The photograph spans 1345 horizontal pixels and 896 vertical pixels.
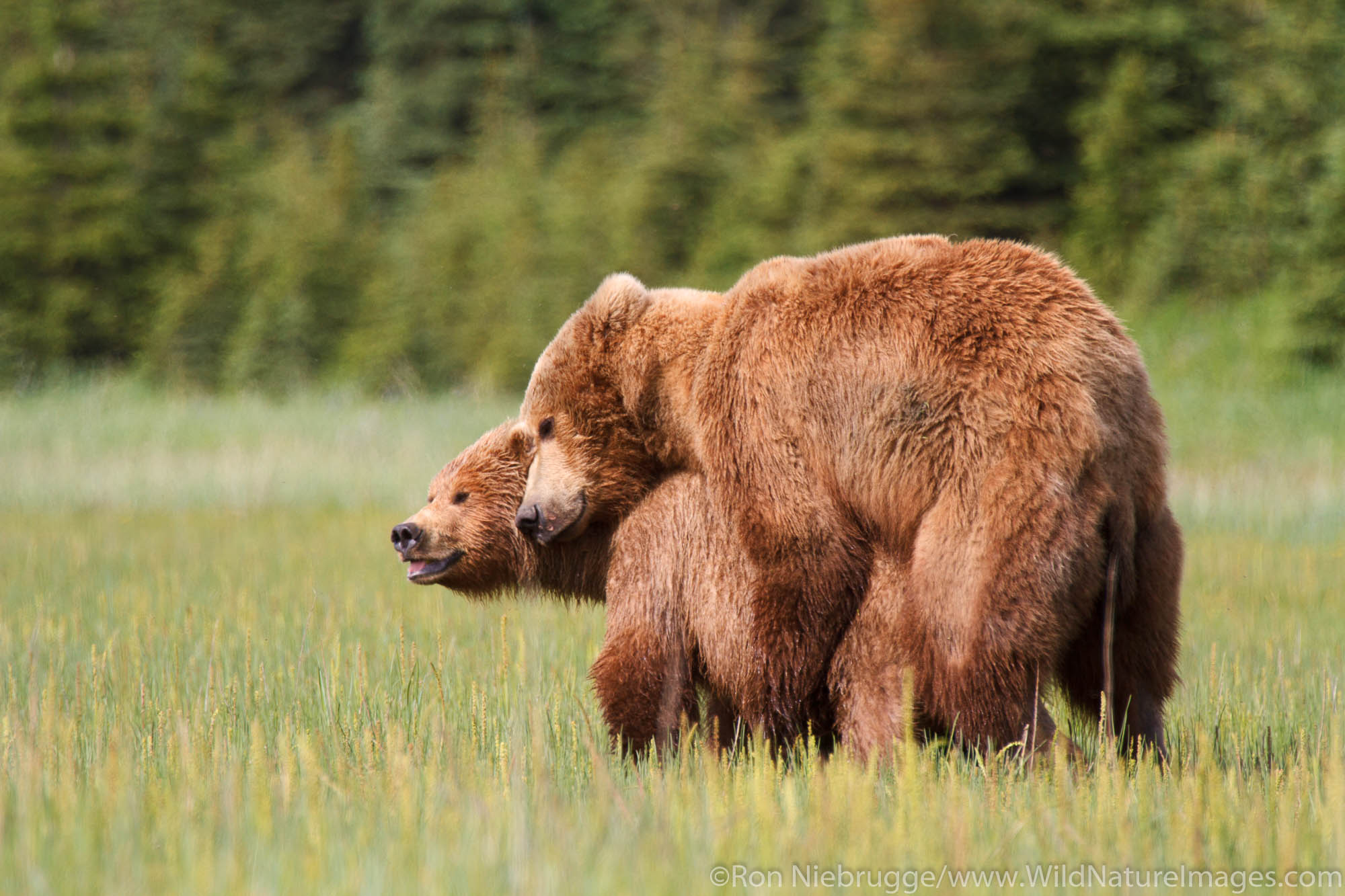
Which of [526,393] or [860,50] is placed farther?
[860,50]

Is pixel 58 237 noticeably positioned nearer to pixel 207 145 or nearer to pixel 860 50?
pixel 207 145

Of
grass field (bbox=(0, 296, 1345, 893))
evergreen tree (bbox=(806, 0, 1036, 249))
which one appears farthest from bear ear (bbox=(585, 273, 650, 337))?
evergreen tree (bbox=(806, 0, 1036, 249))

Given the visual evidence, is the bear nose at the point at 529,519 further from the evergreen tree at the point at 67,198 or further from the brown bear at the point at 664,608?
the evergreen tree at the point at 67,198

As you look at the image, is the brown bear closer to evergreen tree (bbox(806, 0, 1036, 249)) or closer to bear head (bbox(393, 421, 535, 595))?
bear head (bbox(393, 421, 535, 595))

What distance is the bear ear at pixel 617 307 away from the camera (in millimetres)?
4227

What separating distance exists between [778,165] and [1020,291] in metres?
25.5

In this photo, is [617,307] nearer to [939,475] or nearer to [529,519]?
[529,519]

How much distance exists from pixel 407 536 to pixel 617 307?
1048 mm

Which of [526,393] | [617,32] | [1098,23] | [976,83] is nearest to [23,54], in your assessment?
[617,32]

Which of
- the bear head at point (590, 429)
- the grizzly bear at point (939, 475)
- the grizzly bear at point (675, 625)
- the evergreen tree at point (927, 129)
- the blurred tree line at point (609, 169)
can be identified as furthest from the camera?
the evergreen tree at point (927, 129)

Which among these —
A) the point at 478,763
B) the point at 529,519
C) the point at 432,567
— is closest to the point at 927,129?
the point at 432,567

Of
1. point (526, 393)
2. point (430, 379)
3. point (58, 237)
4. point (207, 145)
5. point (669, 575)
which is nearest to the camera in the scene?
point (669, 575)

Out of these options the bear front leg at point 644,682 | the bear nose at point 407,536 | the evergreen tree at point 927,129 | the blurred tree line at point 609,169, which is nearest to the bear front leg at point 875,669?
the bear front leg at point 644,682

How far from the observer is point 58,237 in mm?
30703
